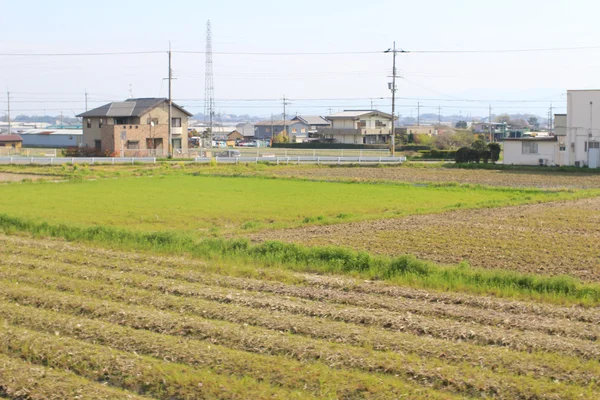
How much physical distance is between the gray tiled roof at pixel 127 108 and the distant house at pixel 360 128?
27881 mm

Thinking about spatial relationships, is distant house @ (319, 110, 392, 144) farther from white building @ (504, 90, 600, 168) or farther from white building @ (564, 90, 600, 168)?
white building @ (564, 90, 600, 168)

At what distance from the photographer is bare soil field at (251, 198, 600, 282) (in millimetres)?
15078

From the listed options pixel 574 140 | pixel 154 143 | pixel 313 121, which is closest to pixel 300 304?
pixel 574 140

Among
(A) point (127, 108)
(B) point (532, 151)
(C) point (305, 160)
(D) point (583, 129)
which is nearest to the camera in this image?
(D) point (583, 129)

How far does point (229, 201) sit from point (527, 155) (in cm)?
2875

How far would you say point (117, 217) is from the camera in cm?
2264

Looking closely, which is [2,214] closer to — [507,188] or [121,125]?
[507,188]

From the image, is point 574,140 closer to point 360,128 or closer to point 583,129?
point 583,129

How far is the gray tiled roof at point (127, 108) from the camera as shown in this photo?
6581 cm

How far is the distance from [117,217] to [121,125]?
42.0 m

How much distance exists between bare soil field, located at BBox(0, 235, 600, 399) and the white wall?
130ft

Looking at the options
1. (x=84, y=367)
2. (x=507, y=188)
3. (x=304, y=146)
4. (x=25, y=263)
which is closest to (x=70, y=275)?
(x=25, y=263)

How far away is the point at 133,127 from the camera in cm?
6419

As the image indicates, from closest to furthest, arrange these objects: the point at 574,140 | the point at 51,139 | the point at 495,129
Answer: the point at 574,140, the point at 51,139, the point at 495,129
